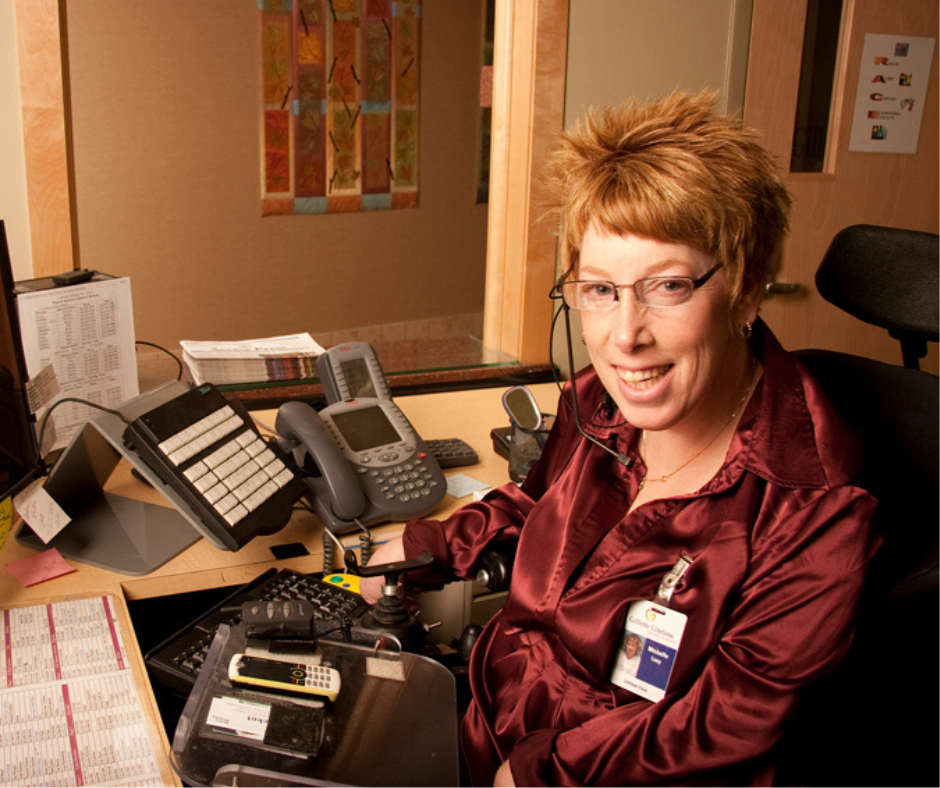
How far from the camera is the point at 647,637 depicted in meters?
1.04

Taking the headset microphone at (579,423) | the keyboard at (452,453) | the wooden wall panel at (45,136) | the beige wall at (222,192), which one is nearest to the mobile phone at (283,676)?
the headset microphone at (579,423)

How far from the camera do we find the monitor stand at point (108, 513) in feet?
4.46

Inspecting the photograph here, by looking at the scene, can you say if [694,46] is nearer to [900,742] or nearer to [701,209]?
[701,209]

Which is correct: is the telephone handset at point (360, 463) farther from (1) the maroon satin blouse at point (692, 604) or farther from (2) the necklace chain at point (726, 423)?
(2) the necklace chain at point (726, 423)

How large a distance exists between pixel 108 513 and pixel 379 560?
1.59ft

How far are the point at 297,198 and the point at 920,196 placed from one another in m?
2.68

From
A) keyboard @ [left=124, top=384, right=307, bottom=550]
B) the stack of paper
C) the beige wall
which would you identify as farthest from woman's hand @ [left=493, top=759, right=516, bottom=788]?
the beige wall

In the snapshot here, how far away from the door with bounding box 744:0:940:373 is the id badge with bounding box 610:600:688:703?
176 cm

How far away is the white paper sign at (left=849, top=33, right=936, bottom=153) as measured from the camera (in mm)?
2695

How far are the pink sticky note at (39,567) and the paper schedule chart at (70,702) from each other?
0.09 meters

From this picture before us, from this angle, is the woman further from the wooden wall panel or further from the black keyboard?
the wooden wall panel

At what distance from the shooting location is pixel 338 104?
4.29m

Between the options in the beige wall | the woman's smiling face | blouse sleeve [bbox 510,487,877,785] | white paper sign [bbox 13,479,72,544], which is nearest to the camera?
blouse sleeve [bbox 510,487,877,785]

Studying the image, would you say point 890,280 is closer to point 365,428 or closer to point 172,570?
point 365,428
